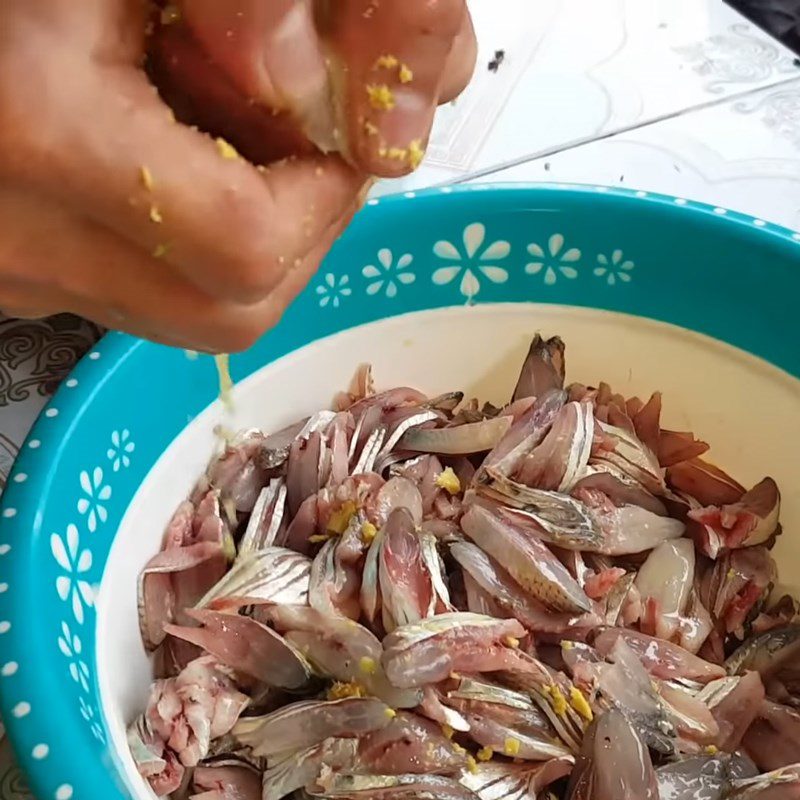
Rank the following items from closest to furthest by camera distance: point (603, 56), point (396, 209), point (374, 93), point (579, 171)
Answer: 1. point (374, 93)
2. point (396, 209)
3. point (579, 171)
4. point (603, 56)

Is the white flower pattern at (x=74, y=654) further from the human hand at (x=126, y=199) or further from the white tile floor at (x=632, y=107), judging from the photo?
the white tile floor at (x=632, y=107)

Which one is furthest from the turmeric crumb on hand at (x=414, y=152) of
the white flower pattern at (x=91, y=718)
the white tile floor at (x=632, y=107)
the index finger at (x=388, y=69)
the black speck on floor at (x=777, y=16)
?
the black speck on floor at (x=777, y=16)

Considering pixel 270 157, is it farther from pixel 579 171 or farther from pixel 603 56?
pixel 603 56

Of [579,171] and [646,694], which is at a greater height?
[579,171]

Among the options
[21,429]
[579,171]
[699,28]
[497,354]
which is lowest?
[21,429]

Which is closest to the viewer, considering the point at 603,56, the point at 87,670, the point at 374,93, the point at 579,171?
the point at 374,93

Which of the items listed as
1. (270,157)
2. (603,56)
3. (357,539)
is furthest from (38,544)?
(603,56)

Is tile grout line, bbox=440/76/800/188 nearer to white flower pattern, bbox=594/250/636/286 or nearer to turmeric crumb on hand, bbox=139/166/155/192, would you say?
white flower pattern, bbox=594/250/636/286
